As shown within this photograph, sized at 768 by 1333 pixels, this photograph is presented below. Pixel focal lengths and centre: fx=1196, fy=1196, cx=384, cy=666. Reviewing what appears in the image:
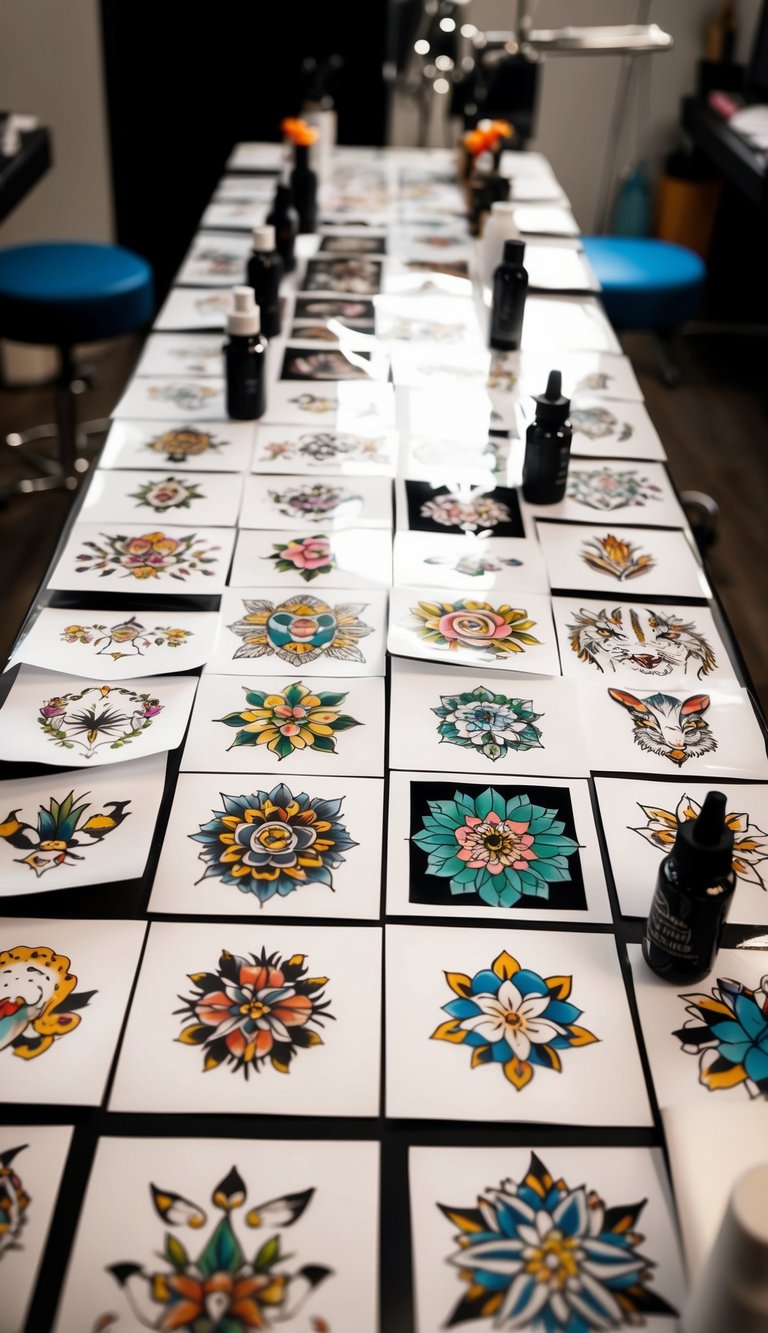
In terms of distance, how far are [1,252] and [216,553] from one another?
2116 mm

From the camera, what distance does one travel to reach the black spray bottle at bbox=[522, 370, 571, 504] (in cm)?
166

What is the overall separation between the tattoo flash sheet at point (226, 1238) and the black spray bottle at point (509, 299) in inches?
65.2

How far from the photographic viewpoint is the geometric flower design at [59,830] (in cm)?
111

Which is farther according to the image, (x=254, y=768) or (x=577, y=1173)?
(x=254, y=768)

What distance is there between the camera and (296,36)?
4105 millimetres

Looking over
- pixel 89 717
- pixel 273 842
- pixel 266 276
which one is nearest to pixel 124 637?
pixel 89 717

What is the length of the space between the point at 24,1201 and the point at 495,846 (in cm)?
52

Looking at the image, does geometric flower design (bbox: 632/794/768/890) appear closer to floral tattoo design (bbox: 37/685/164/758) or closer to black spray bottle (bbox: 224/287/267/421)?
floral tattoo design (bbox: 37/685/164/758)

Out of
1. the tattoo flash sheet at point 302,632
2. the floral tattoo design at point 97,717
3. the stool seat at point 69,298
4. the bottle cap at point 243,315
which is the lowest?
the floral tattoo design at point 97,717

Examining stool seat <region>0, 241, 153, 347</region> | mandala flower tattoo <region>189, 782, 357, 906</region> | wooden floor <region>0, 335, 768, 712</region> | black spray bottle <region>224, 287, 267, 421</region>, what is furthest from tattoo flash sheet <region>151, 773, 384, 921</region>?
stool seat <region>0, 241, 153, 347</region>

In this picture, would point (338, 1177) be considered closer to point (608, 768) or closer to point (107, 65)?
point (608, 768)

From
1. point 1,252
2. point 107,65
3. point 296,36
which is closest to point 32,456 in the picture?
point 1,252

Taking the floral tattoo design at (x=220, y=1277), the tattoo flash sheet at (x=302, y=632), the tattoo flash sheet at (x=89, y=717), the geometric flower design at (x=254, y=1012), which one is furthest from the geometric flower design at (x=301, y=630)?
the floral tattoo design at (x=220, y=1277)

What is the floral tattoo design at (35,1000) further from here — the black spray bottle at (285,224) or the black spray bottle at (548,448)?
the black spray bottle at (285,224)
